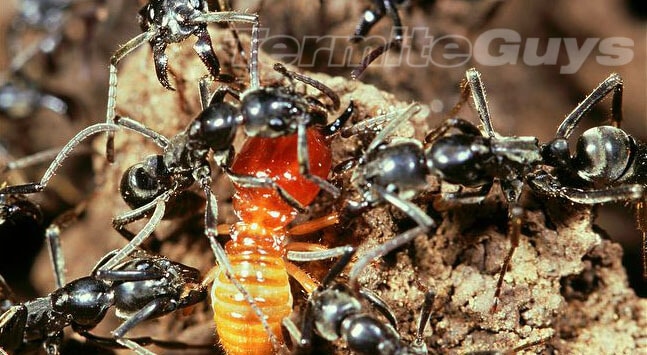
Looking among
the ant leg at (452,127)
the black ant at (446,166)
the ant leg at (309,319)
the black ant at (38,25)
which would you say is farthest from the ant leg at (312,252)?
the black ant at (38,25)

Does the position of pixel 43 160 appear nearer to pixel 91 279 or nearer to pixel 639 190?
pixel 91 279

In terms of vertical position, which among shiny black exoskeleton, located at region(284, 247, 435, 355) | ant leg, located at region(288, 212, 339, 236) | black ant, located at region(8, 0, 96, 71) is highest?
black ant, located at region(8, 0, 96, 71)

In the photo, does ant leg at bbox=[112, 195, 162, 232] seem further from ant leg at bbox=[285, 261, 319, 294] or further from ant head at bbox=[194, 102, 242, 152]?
ant leg at bbox=[285, 261, 319, 294]

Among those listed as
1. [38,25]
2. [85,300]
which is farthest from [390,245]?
[38,25]

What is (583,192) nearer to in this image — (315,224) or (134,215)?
(315,224)

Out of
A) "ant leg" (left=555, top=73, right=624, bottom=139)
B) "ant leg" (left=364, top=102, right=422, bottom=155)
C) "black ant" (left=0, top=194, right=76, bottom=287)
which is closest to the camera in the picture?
"ant leg" (left=364, top=102, right=422, bottom=155)

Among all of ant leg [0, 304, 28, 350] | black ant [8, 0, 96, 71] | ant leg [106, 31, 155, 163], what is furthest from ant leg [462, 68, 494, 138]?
black ant [8, 0, 96, 71]
